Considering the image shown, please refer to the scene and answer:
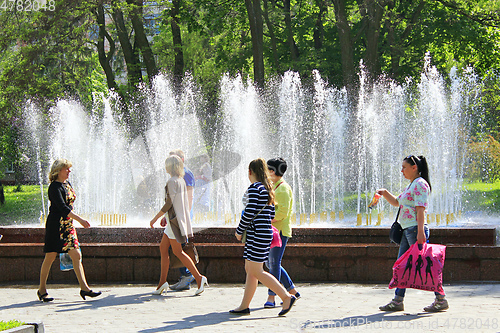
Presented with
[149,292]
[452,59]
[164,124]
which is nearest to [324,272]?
[149,292]

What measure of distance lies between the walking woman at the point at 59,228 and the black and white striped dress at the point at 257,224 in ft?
6.48

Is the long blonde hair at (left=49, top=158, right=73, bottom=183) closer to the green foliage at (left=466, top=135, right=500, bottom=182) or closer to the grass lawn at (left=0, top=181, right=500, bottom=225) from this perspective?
the grass lawn at (left=0, top=181, right=500, bottom=225)

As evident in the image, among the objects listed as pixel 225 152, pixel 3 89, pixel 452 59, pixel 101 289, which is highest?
pixel 452 59

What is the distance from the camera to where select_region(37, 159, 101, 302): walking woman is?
6.62m

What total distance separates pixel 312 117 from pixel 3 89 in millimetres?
10291

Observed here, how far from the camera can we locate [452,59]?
2611 centimetres

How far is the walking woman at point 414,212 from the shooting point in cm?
573

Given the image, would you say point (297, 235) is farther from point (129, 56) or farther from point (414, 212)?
point (129, 56)

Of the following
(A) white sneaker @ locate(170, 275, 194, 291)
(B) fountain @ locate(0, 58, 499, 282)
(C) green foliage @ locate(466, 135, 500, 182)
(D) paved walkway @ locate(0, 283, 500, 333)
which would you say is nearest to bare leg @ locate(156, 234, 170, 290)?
(D) paved walkway @ locate(0, 283, 500, 333)

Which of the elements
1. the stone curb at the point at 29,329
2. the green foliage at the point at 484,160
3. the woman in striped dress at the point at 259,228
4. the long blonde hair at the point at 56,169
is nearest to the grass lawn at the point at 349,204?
the green foliage at the point at 484,160

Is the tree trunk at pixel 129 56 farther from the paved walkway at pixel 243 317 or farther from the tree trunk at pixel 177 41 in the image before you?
the paved walkway at pixel 243 317

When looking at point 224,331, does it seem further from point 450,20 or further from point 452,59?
point 452,59

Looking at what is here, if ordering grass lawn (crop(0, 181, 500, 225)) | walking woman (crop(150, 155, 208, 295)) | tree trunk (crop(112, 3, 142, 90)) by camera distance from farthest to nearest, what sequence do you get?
tree trunk (crop(112, 3, 142, 90)), grass lawn (crop(0, 181, 500, 225)), walking woman (crop(150, 155, 208, 295))

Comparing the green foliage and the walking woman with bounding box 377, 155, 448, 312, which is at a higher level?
the green foliage
